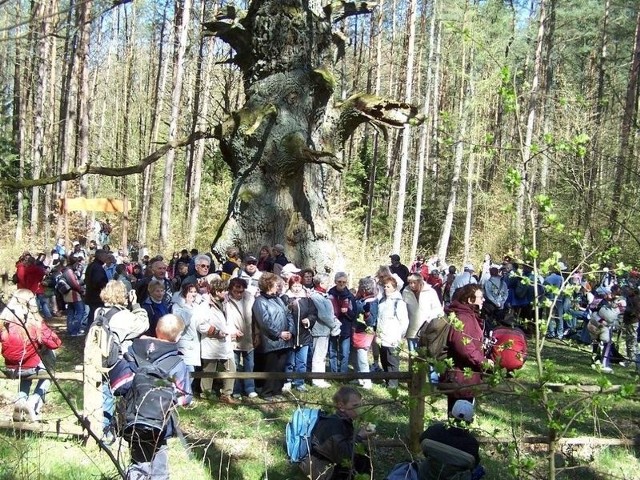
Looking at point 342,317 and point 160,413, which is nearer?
point 160,413

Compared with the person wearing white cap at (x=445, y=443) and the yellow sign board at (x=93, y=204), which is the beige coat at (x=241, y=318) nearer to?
the person wearing white cap at (x=445, y=443)

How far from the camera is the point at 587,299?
616 inches

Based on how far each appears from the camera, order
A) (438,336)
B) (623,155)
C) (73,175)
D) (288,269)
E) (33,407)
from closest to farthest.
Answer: (73,175), (33,407), (438,336), (288,269), (623,155)

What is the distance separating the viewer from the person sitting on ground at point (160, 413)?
448 centimetres

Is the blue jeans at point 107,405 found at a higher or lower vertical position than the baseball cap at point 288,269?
lower

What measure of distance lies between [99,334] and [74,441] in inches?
45.2

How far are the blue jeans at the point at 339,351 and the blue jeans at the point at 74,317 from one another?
5370mm

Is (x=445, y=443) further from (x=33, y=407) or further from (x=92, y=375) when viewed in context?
(x=33, y=407)

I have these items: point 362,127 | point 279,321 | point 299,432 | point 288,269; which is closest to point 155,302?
point 279,321

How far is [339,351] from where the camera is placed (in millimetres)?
9547

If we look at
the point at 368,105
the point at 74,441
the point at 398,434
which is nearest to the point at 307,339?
the point at 398,434

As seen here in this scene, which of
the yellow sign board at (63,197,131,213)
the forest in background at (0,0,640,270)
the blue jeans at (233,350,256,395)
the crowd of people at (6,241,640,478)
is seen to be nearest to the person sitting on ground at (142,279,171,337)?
the crowd of people at (6,241,640,478)

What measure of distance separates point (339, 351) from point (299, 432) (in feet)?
12.9

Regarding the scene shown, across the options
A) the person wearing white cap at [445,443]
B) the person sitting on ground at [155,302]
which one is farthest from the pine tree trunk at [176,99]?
the person wearing white cap at [445,443]
